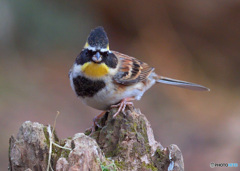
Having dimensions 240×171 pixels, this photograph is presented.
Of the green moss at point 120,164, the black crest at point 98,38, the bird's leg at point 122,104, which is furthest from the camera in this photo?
the black crest at point 98,38

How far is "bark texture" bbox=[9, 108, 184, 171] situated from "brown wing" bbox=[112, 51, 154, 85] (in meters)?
0.82

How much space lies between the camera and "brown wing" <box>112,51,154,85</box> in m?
5.35

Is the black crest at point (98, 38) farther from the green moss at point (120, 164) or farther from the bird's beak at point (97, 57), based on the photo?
the green moss at point (120, 164)

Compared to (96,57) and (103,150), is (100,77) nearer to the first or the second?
(96,57)

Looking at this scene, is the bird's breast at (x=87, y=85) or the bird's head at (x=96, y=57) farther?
the bird's breast at (x=87, y=85)

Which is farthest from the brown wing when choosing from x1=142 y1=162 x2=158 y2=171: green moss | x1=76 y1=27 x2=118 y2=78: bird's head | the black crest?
x1=142 y1=162 x2=158 y2=171: green moss

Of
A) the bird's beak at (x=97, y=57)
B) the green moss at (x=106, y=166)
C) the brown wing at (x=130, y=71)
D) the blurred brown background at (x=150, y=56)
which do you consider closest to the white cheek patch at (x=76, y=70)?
the bird's beak at (x=97, y=57)

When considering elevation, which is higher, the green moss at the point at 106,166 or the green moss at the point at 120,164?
the green moss at the point at 120,164

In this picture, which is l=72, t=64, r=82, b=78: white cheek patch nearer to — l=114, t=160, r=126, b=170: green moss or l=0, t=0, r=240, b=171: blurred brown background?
l=114, t=160, r=126, b=170: green moss

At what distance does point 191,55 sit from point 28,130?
8.37 metres

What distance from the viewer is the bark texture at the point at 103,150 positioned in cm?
351

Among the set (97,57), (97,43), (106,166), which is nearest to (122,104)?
(97,57)

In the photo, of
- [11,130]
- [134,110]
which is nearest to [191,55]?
[11,130]

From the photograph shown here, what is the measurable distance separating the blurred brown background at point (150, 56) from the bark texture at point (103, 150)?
19.1 ft
